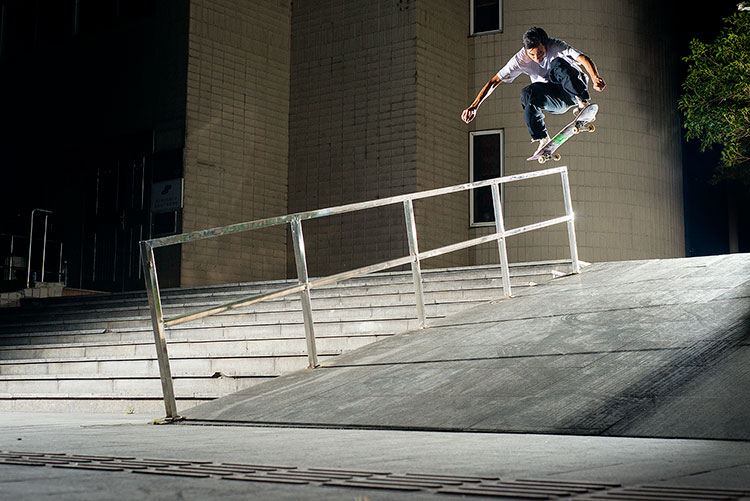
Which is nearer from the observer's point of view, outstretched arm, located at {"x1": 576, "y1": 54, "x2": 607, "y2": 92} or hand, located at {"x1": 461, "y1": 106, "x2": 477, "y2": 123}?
outstretched arm, located at {"x1": 576, "y1": 54, "x2": 607, "y2": 92}

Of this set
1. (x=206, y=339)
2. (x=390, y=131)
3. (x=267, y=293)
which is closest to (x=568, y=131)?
(x=390, y=131)

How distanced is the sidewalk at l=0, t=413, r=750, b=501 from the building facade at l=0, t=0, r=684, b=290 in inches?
386

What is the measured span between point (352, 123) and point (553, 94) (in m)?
3.28

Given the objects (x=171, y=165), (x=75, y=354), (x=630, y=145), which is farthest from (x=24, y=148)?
(x=630, y=145)

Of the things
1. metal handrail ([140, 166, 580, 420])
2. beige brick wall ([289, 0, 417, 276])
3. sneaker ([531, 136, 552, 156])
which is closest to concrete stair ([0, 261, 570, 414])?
metal handrail ([140, 166, 580, 420])

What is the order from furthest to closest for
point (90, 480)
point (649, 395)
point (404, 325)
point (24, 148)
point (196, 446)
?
point (24, 148) < point (404, 325) < point (649, 395) < point (196, 446) < point (90, 480)

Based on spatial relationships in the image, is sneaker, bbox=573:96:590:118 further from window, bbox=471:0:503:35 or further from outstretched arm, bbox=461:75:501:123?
window, bbox=471:0:503:35

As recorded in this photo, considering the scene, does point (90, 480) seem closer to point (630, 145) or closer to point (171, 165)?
point (171, 165)

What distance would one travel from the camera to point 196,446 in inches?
140

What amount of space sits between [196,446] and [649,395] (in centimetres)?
202

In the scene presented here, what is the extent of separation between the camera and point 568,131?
13969mm

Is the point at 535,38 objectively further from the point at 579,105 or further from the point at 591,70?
the point at 579,105

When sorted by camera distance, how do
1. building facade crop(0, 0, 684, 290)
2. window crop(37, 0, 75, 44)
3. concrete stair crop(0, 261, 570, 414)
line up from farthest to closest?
window crop(37, 0, 75, 44) → building facade crop(0, 0, 684, 290) → concrete stair crop(0, 261, 570, 414)

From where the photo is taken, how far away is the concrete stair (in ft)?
22.0
